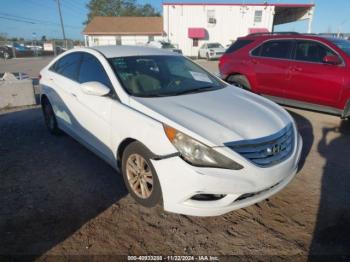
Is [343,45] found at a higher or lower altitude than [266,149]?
higher

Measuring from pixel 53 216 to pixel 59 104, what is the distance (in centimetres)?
206

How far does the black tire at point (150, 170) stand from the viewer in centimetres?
254

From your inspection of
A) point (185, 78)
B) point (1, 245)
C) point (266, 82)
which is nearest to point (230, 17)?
point (266, 82)

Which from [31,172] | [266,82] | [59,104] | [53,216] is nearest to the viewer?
[53,216]

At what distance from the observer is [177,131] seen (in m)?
2.43

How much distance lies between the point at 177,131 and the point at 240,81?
468 cm

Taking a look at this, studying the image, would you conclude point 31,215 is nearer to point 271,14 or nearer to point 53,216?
point 53,216

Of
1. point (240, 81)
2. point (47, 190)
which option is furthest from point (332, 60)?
point (47, 190)

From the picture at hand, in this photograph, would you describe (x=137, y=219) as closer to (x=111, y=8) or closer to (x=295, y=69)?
(x=295, y=69)

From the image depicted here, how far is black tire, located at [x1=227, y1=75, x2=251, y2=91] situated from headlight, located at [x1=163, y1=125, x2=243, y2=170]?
461 cm

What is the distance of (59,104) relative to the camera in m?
4.29

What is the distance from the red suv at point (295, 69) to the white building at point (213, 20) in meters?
30.1

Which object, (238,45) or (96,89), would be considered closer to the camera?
(96,89)

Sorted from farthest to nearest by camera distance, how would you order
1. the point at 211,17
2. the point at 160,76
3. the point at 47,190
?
the point at 211,17, the point at 160,76, the point at 47,190
